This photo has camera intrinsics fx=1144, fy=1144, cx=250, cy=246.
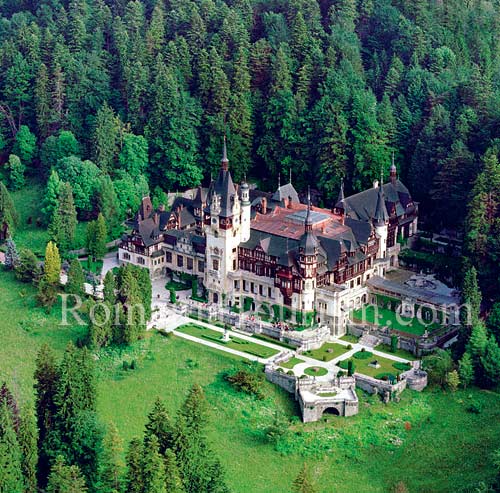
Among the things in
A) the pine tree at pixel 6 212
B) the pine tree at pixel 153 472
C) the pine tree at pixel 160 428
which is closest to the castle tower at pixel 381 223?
the pine tree at pixel 6 212

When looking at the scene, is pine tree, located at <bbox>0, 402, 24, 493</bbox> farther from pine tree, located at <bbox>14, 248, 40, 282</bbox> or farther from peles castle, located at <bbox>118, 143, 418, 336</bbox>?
pine tree, located at <bbox>14, 248, 40, 282</bbox>

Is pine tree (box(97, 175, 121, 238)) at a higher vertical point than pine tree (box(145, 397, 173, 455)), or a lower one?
lower

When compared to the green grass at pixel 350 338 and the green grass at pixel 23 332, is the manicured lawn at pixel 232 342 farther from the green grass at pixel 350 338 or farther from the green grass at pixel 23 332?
the green grass at pixel 23 332

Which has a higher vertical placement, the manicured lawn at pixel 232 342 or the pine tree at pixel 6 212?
the pine tree at pixel 6 212

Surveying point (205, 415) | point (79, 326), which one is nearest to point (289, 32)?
point (79, 326)

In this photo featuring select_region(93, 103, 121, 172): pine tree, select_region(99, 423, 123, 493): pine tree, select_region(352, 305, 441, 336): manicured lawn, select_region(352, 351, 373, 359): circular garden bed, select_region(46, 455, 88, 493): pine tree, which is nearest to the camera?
select_region(46, 455, 88, 493): pine tree

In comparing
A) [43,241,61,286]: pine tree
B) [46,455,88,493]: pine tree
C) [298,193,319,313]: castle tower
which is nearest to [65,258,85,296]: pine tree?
[43,241,61,286]: pine tree

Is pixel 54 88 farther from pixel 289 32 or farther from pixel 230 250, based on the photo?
pixel 230 250
